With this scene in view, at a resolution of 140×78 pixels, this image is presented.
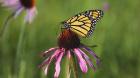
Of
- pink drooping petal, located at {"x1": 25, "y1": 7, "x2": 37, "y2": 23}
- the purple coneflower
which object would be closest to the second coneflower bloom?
pink drooping petal, located at {"x1": 25, "y1": 7, "x2": 37, "y2": 23}

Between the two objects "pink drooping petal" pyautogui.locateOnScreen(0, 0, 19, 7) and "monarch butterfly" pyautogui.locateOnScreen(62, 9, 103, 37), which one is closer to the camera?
"monarch butterfly" pyautogui.locateOnScreen(62, 9, 103, 37)

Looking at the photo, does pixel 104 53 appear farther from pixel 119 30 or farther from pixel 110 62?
pixel 119 30

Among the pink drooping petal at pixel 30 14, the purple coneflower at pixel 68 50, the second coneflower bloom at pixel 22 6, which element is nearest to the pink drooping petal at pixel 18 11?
the second coneflower bloom at pixel 22 6

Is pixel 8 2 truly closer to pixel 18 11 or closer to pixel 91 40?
pixel 18 11

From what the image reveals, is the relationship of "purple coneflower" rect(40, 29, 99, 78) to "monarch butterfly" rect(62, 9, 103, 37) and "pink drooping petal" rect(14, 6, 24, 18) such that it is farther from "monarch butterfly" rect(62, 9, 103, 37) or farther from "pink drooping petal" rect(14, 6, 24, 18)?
"pink drooping petal" rect(14, 6, 24, 18)

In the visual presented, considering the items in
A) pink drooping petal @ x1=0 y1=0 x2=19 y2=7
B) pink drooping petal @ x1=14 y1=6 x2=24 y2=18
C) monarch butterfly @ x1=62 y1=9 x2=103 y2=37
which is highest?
pink drooping petal @ x1=0 y1=0 x2=19 y2=7
